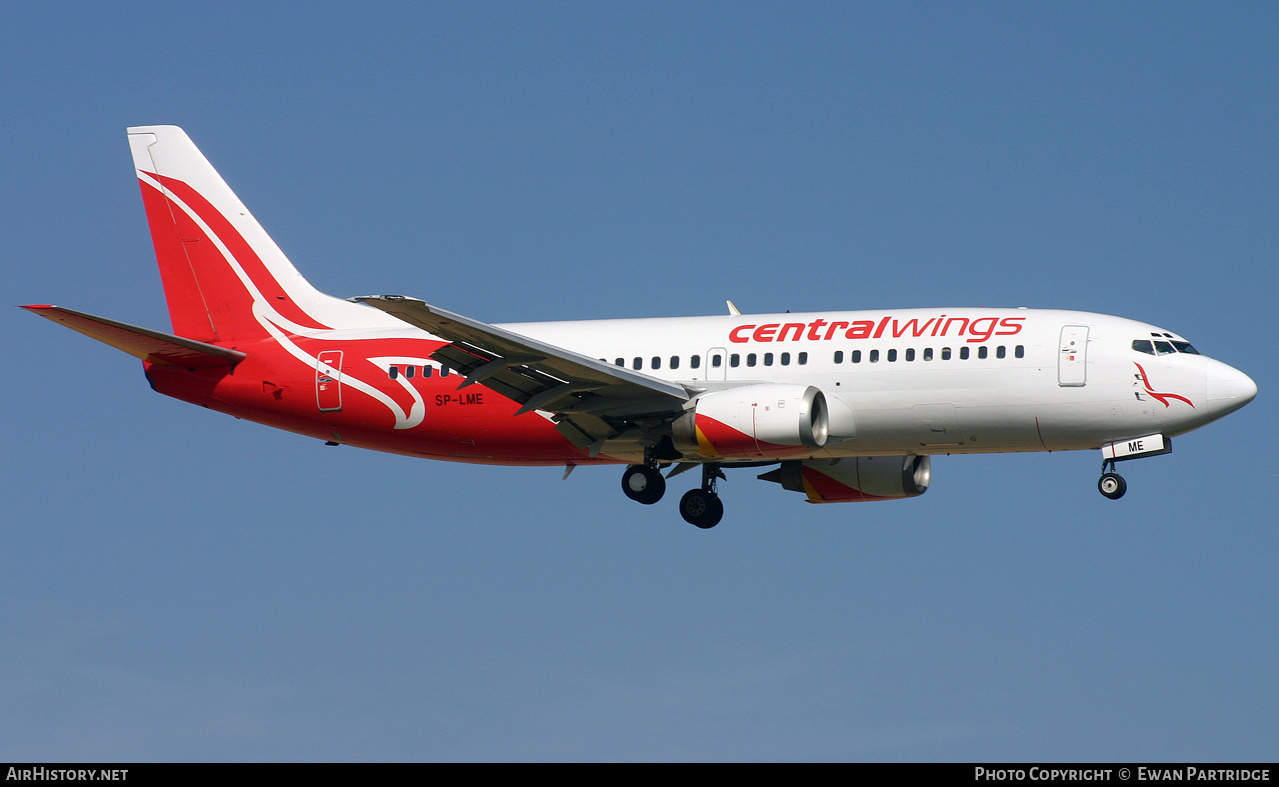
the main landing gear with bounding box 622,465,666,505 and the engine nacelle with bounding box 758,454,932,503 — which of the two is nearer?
the main landing gear with bounding box 622,465,666,505

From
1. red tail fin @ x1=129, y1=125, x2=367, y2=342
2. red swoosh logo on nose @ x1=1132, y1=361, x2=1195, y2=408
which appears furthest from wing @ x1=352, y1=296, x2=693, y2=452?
red swoosh logo on nose @ x1=1132, y1=361, x2=1195, y2=408

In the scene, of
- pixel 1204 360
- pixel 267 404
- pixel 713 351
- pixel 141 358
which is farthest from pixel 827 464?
pixel 141 358

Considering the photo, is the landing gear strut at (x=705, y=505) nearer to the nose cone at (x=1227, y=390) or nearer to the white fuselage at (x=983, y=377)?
the white fuselage at (x=983, y=377)

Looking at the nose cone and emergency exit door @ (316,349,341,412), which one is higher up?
emergency exit door @ (316,349,341,412)

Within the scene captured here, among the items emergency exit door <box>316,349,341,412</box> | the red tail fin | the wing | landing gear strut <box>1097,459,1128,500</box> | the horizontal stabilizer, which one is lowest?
landing gear strut <box>1097,459,1128,500</box>

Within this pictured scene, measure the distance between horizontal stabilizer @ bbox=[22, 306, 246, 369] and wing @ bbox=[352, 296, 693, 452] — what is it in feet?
27.3

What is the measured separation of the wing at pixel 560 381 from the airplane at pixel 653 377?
0.07 metres

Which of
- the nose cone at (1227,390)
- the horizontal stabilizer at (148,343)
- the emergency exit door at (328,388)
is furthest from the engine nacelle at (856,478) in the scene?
the horizontal stabilizer at (148,343)

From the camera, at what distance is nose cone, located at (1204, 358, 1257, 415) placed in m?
38.7

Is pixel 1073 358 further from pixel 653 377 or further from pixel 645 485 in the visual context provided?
pixel 645 485

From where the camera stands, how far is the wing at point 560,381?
37750mm

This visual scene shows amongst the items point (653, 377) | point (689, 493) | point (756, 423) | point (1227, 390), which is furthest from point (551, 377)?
point (1227, 390)

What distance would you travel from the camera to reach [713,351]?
41906 mm

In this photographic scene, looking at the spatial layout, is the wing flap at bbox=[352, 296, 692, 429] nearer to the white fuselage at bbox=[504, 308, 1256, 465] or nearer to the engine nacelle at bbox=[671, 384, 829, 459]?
the engine nacelle at bbox=[671, 384, 829, 459]
